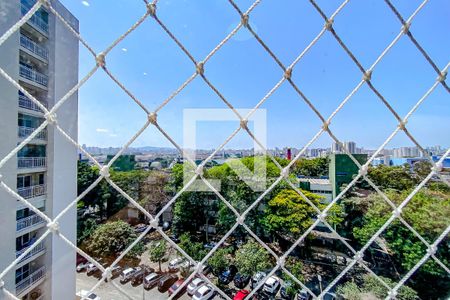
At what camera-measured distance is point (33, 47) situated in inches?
22.9

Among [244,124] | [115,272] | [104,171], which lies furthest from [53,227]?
[115,272]

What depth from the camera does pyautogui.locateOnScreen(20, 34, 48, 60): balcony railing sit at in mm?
556

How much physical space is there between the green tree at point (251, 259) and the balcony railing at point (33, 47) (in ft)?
8.51

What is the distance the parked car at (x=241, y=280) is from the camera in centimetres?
245

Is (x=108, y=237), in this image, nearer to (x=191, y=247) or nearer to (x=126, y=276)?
(x=126, y=276)

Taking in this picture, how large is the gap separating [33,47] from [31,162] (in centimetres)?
31

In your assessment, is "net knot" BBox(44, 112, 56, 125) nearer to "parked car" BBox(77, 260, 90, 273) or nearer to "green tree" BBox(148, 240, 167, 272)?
"parked car" BBox(77, 260, 90, 273)

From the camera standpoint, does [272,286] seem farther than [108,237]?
Yes

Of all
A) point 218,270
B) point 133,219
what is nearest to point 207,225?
point 218,270

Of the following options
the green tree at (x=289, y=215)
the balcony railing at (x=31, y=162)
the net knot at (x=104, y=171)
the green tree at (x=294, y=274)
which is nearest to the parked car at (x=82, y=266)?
the balcony railing at (x=31, y=162)

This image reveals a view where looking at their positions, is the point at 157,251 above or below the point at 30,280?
below

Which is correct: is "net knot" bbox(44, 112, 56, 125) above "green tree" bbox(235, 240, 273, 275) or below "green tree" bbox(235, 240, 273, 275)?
above

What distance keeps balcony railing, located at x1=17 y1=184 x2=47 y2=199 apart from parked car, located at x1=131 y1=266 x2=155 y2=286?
1163mm

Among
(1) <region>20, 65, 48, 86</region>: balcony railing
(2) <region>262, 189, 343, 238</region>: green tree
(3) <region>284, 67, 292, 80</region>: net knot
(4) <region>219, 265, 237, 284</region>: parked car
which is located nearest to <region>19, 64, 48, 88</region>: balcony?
(1) <region>20, 65, 48, 86</region>: balcony railing
